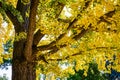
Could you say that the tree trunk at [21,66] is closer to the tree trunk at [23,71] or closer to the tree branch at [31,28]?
A: the tree trunk at [23,71]

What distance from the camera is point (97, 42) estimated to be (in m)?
8.83

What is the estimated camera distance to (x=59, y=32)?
764cm

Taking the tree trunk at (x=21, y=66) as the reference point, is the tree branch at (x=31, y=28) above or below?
above

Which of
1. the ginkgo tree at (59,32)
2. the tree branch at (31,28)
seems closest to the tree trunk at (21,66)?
the ginkgo tree at (59,32)

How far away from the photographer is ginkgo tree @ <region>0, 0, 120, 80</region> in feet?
22.6

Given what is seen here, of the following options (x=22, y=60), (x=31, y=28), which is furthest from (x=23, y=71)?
(x=31, y=28)

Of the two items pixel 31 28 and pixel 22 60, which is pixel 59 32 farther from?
pixel 22 60

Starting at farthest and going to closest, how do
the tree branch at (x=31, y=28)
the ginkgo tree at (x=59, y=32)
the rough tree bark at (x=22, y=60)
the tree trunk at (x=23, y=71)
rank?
the tree trunk at (x=23, y=71)
the rough tree bark at (x=22, y=60)
the tree branch at (x=31, y=28)
the ginkgo tree at (x=59, y=32)

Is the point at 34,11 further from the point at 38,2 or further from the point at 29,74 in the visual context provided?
the point at 29,74

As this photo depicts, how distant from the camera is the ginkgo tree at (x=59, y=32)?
6.90 metres

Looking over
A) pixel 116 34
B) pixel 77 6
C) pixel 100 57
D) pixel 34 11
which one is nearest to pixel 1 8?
pixel 34 11

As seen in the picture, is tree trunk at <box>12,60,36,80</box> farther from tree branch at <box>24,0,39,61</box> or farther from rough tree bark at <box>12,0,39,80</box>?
tree branch at <box>24,0,39,61</box>

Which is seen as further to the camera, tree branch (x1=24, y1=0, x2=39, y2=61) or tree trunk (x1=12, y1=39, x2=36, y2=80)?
tree trunk (x1=12, y1=39, x2=36, y2=80)

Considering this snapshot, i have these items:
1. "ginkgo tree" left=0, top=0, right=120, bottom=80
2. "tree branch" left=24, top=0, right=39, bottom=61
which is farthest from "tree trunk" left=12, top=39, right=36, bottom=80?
"tree branch" left=24, top=0, right=39, bottom=61
